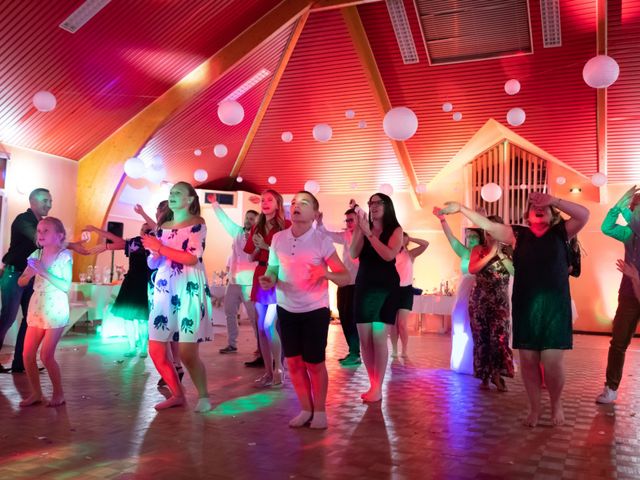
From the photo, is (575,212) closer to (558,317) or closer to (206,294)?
(558,317)

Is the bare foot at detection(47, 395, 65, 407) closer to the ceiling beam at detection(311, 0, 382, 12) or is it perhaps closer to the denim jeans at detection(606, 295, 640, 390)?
the denim jeans at detection(606, 295, 640, 390)

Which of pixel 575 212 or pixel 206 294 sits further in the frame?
pixel 206 294

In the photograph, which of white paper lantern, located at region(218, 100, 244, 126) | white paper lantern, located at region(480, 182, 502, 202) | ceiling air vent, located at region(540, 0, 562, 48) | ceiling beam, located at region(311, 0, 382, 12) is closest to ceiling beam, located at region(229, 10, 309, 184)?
ceiling beam, located at region(311, 0, 382, 12)

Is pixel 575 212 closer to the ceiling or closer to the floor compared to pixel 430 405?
closer to the ceiling

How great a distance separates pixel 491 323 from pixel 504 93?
716 cm

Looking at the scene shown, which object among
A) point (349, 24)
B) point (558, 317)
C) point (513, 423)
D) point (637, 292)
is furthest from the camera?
point (349, 24)

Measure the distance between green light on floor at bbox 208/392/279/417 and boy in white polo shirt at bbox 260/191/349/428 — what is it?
0.53 m

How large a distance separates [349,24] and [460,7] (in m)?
1.84

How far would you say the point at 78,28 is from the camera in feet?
25.8

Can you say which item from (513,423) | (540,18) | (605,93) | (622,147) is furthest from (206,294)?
(622,147)

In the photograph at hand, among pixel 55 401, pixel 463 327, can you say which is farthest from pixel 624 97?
pixel 55 401

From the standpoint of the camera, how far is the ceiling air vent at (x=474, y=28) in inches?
367

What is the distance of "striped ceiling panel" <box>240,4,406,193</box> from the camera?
34.7 ft

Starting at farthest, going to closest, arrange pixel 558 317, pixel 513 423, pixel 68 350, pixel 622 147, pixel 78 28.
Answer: pixel 622 147
pixel 78 28
pixel 68 350
pixel 513 423
pixel 558 317
